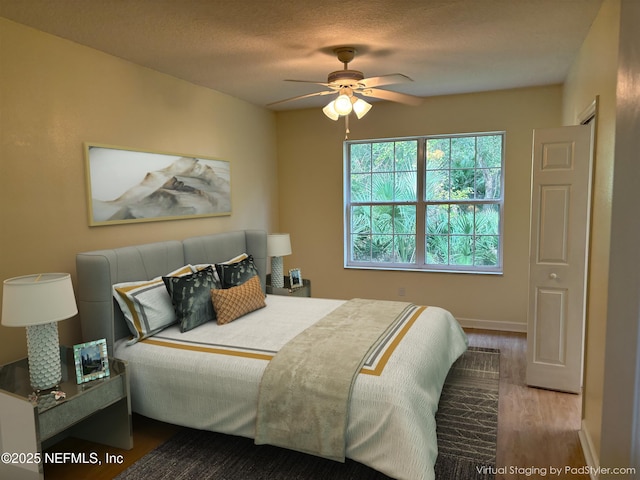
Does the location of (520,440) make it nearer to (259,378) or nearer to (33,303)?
(259,378)

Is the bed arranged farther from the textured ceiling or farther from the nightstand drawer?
the textured ceiling

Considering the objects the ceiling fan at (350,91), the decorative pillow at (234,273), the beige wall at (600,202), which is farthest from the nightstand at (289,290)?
the beige wall at (600,202)

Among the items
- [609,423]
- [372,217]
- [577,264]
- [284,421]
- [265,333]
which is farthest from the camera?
[372,217]

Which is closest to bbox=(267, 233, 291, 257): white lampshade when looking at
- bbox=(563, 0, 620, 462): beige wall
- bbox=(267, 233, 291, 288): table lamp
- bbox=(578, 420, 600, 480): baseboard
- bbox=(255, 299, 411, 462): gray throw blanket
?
bbox=(267, 233, 291, 288): table lamp

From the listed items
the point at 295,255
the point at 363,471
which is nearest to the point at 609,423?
the point at 363,471

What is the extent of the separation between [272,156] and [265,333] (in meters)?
3.12

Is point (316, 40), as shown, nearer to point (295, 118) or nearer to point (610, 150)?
point (610, 150)

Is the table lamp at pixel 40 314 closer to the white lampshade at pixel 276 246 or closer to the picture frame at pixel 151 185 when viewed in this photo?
the picture frame at pixel 151 185

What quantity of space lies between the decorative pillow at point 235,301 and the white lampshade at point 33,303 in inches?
46.4

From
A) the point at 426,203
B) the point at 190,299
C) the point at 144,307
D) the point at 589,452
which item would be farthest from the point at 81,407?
the point at 426,203

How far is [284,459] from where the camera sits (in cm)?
264

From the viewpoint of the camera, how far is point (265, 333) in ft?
10.2

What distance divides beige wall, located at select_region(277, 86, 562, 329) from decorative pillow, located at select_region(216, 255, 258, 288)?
1.88 m

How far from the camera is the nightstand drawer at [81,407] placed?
2197 mm
